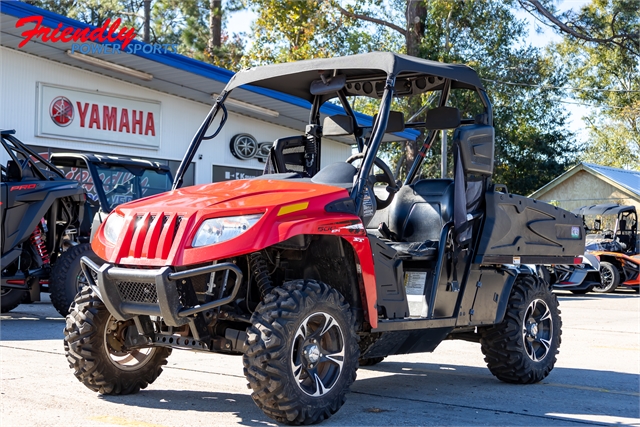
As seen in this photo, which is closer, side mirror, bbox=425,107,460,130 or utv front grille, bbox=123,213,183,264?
utv front grille, bbox=123,213,183,264

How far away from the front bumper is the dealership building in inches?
415

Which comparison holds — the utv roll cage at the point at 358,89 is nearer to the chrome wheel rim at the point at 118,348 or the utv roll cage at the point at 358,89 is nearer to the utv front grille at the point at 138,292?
the chrome wheel rim at the point at 118,348

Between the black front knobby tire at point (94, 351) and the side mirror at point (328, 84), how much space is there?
2.34 m

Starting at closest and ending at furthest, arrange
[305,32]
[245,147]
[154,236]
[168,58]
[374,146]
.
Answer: [154,236] < [374,146] < [168,58] < [245,147] < [305,32]

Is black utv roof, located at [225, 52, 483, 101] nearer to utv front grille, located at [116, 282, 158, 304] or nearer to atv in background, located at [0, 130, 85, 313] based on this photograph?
utv front grille, located at [116, 282, 158, 304]

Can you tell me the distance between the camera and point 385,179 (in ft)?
21.9

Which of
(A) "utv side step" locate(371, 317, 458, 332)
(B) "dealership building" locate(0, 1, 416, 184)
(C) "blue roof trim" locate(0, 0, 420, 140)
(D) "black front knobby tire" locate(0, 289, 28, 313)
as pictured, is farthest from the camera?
(B) "dealership building" locate(0, 1, 416, 184)

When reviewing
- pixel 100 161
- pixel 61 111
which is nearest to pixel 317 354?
pixel 100 161

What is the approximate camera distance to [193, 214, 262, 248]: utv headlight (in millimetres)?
5020

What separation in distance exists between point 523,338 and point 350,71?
8.40 ft

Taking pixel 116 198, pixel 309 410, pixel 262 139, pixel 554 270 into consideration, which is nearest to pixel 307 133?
pixel 309 410

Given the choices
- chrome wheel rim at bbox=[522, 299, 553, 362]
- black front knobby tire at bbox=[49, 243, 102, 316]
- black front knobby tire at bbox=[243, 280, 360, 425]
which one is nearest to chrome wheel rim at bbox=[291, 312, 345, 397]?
black front knobby tire at bbox=[243, 280, 360, 425]

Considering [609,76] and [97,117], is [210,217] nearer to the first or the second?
[97,117]

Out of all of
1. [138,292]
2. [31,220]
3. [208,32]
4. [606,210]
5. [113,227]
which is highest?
[208,32]
